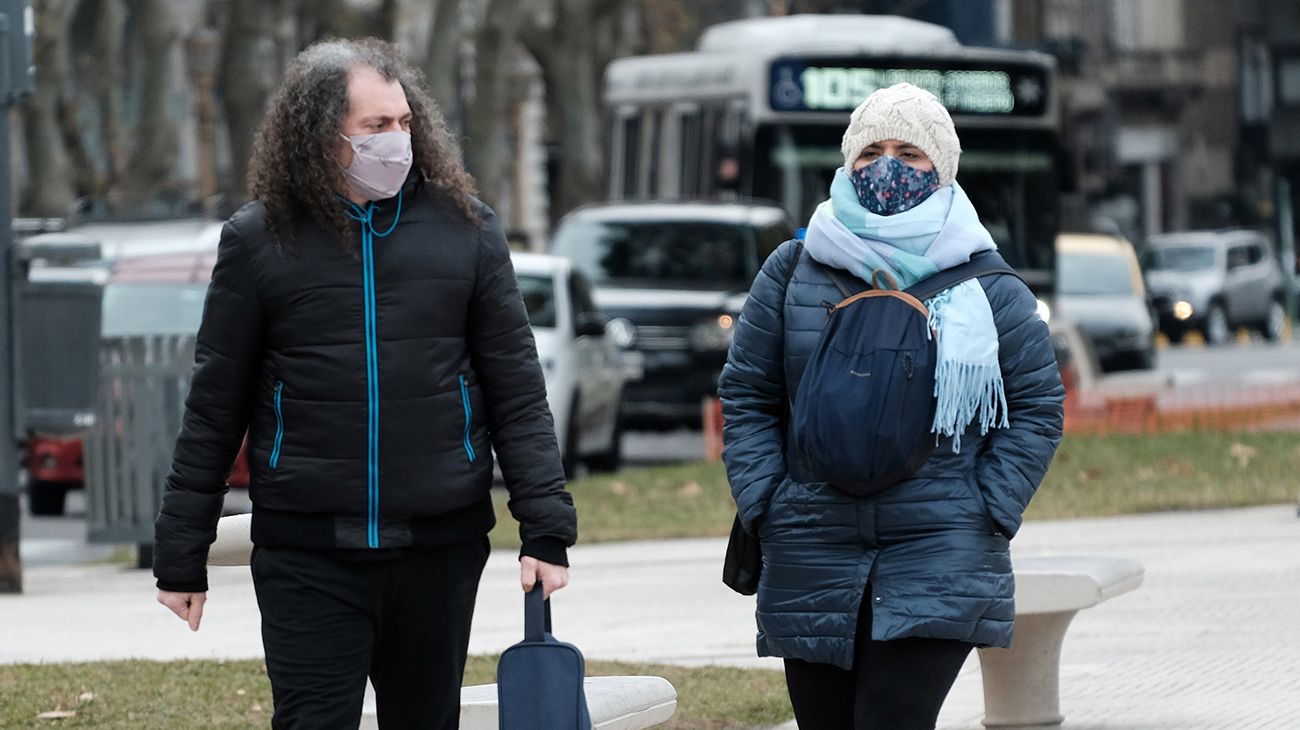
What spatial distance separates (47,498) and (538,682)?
12204 millimetres

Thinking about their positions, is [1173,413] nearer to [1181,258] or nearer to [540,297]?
[540,297]

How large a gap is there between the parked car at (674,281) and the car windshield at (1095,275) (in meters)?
8.03

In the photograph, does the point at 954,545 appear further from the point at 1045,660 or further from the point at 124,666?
the point at 124,666

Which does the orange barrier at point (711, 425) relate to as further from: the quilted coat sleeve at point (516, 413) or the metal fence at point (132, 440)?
the quilted coat sleeve at point (516, 413)

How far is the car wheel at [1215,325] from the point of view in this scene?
→ 43.7 meters

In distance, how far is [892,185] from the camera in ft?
16.0

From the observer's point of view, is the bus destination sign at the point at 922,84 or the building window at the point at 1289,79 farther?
the building window at the point at 1289,79

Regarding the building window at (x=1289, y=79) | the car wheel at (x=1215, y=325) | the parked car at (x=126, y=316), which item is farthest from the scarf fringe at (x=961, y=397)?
the building window at (x=1289, y=79)

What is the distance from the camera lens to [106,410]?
12.2 metres

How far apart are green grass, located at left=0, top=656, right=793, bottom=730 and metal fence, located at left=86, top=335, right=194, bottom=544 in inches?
156

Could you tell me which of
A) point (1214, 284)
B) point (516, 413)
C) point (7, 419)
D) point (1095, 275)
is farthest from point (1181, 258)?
point (516, 413)

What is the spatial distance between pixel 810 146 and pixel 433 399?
54.2 ft

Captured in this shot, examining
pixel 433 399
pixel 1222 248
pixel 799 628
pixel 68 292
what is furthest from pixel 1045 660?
pixel 1222 248

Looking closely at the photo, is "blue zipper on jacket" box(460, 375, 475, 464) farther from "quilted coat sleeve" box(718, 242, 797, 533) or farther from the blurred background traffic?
the blurred background traffic
